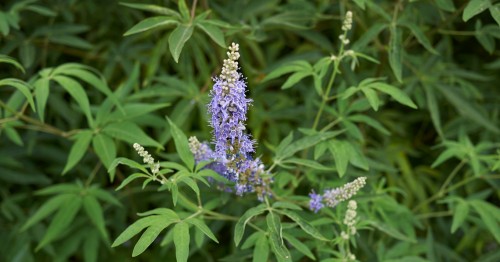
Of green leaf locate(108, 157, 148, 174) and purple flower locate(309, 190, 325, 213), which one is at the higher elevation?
green leaf locate(108, 157, 148, 174)

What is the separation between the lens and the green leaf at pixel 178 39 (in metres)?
2.53

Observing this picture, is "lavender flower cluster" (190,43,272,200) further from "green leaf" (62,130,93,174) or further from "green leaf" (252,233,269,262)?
"green leaf" (62,130,93,174)

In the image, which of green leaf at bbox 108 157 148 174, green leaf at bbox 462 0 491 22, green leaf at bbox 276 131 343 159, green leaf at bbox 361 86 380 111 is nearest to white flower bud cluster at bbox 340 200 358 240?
green leaf at bbox 276 131 343 159

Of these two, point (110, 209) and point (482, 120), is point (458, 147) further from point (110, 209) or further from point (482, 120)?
point (110, 209)

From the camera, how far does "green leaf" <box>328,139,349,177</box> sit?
273 centimetres

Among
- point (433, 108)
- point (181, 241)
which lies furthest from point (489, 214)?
point (181, 241)

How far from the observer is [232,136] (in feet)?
7.30

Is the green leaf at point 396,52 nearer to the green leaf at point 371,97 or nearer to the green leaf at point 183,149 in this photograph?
the green leaf at point 371,97

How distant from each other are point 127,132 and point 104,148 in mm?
130

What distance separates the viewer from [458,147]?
10.9 feet

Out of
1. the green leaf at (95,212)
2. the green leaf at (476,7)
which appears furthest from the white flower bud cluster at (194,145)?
the green leaf at (476,7)

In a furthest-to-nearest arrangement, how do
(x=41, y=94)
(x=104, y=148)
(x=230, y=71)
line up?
(x=104, y=148) → (x=41, y=94) → (x=230, y=71)

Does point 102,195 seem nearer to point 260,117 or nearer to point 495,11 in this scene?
point 260,117

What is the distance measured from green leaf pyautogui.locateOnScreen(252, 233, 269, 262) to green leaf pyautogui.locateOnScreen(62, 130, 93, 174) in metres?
1.00
